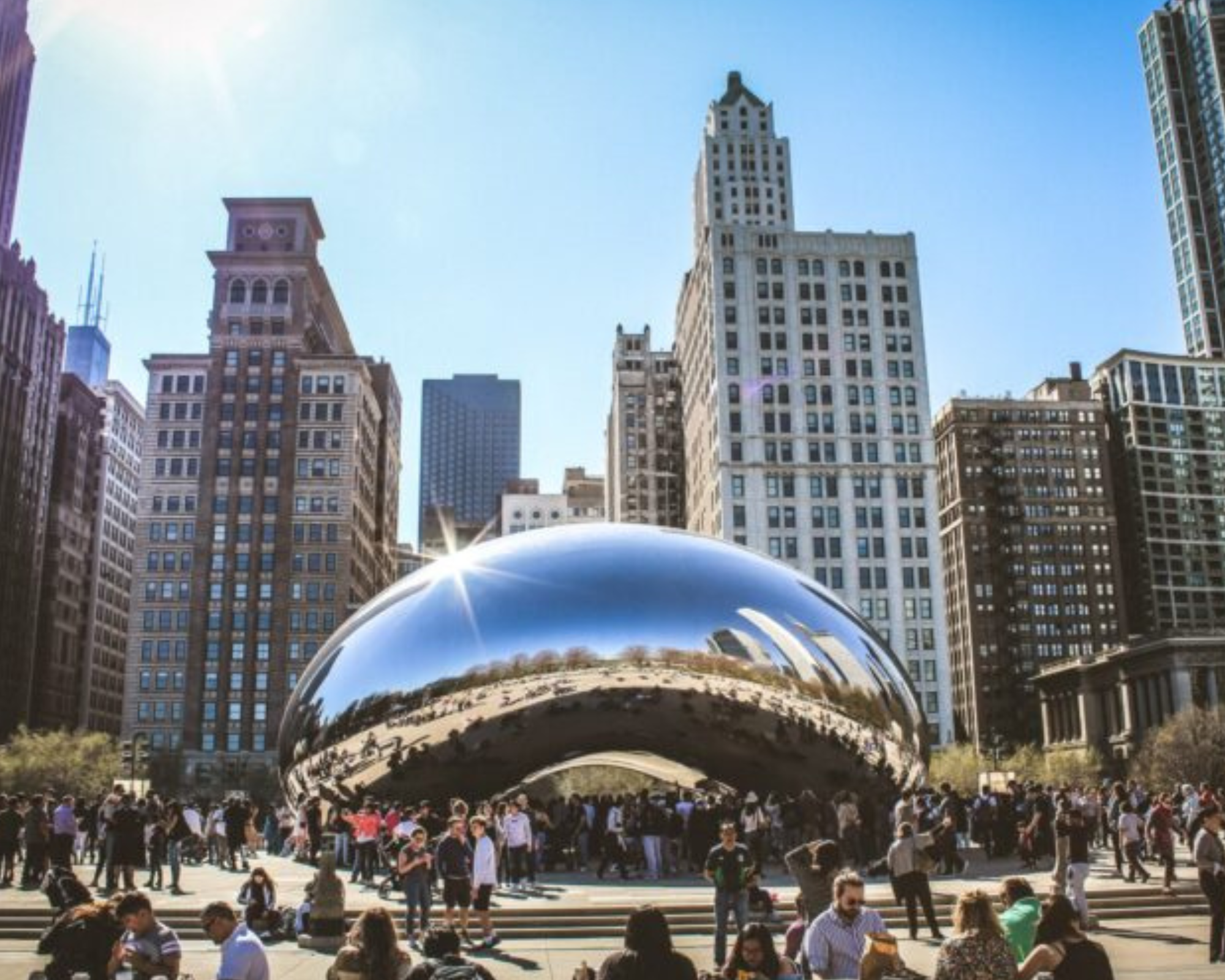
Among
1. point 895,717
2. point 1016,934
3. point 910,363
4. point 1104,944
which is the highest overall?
point 910,363

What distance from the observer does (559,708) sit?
17344 millimetres

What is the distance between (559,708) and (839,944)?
10.4 meters

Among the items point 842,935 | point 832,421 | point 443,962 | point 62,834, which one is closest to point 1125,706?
point 832,421

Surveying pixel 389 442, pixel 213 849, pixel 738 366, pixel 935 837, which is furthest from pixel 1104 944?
pixel 389 442

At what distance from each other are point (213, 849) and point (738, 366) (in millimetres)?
70402

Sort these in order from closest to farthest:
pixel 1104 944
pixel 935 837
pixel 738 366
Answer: pixel 1104 944
pixel 935 837
pixel 738 366

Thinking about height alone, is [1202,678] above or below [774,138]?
below

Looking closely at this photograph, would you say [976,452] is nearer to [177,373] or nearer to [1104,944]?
[177,373]

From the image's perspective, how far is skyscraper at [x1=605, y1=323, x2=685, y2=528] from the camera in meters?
122

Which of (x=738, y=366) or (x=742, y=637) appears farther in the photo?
(x=738, y=366)

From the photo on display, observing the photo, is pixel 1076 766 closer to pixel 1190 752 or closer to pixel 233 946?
pixel 1190 752

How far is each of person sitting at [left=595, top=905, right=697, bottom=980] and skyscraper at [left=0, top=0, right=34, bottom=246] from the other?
131759 mm

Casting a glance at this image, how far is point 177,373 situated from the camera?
100 m

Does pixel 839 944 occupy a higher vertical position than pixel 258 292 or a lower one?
lower
